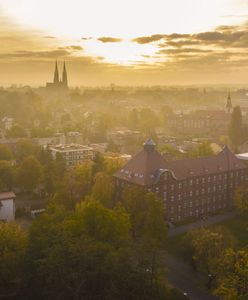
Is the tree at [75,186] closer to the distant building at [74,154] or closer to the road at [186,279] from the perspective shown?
the road at [186,279]

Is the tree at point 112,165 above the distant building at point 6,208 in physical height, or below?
above

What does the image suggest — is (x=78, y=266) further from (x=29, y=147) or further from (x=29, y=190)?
(x=29, y=147)

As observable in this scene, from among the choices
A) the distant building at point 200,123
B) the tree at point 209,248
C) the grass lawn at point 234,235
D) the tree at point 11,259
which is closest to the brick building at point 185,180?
the grass lawn at point 234,235

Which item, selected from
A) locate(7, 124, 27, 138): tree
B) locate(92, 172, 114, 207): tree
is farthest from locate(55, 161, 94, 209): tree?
locate(7, 124, 27, 138): tree

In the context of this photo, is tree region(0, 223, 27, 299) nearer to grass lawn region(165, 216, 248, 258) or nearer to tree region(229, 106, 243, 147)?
grass lawn region(165, 216, 248, 258)

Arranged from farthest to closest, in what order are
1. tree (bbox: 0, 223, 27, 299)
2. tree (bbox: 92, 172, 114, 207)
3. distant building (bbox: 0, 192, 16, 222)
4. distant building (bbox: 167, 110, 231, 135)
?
distant building (bbox: 167, 110, 231, 135)
distant building (bbox: 0, 192, 16, 222)
tree (bbox: 92, 172, 114, 207)
tree (bbox: 0, 223, 27, 299)

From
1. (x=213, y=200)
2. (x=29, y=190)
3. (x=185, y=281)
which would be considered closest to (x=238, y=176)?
(x=213, y=200)
